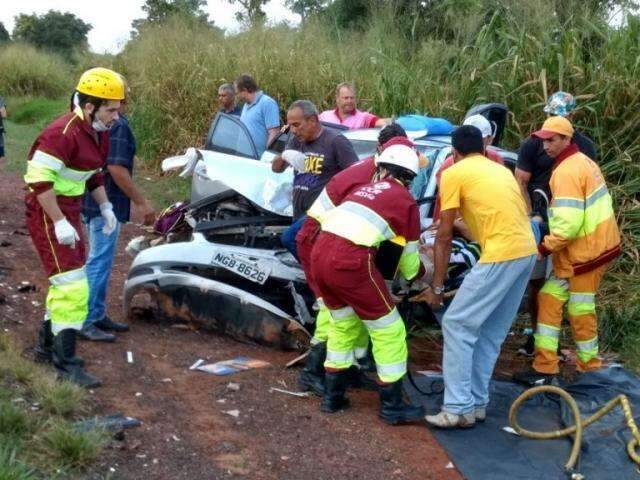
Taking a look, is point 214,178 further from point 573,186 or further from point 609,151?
point 609,151

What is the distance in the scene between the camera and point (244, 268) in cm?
623

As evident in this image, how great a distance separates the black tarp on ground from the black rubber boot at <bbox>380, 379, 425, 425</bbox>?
0.64 ft

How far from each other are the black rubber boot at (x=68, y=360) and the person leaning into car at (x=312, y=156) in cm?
171

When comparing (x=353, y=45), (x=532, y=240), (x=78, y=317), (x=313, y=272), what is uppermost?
(x=353, y=45)

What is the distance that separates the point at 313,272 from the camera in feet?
16.6

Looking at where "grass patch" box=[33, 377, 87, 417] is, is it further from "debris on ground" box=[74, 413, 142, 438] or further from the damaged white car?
the damaged white car

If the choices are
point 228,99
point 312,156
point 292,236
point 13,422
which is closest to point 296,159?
point 312,156

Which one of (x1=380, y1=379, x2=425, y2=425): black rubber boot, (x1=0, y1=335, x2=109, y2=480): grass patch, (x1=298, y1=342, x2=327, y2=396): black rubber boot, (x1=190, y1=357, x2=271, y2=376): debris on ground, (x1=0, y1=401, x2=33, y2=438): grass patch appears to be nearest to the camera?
(x1=0, y1=335, x2=109, y2=480): grass patch

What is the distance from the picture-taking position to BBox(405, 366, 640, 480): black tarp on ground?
454 centimetres

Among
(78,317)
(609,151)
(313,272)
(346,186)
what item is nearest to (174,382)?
(78,317)

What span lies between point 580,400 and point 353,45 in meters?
8.80

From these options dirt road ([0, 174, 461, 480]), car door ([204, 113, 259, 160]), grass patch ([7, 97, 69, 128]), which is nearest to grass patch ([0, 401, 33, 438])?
dirt road ([0, 174, 461, 480])

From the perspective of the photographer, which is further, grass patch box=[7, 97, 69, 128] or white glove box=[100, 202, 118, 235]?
grass patch box=[7, 97, 69, 128]

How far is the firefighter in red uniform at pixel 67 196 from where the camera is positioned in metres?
5.07
